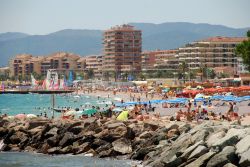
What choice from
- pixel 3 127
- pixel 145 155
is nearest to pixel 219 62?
pixel 3 127

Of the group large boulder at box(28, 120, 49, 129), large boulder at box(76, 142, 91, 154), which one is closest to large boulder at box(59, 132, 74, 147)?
large boulder at box(76, 142, 91, 154)

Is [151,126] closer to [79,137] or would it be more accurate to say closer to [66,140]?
[79,137]

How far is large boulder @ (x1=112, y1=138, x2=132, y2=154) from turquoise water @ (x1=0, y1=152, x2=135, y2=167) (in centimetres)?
144

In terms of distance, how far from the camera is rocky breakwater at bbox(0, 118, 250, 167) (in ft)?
91.2

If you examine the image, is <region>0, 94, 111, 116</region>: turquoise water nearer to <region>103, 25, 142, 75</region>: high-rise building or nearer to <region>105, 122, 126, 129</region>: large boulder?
<region>105, 122, 126, 129</region>: large boulder

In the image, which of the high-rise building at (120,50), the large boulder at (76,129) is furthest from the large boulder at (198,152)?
the high-rise building at (120,50)

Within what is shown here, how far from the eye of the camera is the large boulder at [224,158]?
26094 mm

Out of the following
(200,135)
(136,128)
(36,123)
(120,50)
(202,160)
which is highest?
(120,50)

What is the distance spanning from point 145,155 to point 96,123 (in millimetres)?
8358

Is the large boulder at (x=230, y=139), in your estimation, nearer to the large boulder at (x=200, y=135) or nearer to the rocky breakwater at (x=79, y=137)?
the large boulder at (x=200, y=135)

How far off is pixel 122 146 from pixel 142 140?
1.19 metres

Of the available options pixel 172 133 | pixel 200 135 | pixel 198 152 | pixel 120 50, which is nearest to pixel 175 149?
pixel 200 135

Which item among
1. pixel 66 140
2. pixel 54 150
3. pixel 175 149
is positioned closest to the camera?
pixel 175 149

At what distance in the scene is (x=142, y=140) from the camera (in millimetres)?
36719
